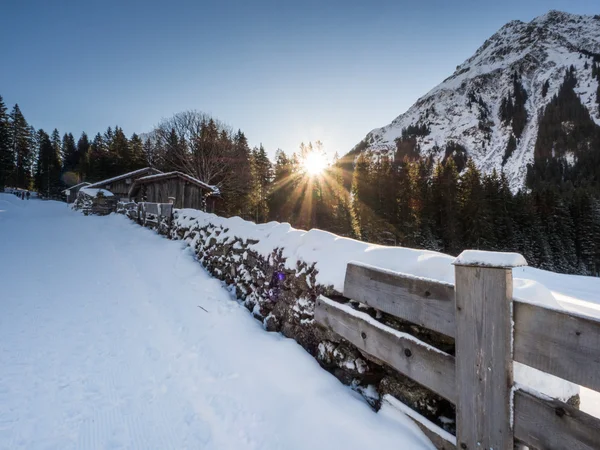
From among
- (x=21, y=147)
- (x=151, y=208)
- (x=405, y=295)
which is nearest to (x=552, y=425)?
(x=405, y=295)

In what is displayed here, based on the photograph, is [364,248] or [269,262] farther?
[269,262]

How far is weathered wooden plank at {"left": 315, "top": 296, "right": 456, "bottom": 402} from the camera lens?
187 centimetres

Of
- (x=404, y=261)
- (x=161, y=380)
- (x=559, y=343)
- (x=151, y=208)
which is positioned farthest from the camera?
(x=151, y=208)

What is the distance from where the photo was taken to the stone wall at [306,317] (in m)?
2.19

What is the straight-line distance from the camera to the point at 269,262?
14.0 ft

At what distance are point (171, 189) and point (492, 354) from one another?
24.9 metres

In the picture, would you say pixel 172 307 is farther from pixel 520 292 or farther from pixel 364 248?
pixel 520 292

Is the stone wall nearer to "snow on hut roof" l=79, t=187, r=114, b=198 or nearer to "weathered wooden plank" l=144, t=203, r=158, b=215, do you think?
"weathered wooden plank" l=144, t=203, r=158, b=215

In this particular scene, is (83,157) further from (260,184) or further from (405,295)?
(405,295)

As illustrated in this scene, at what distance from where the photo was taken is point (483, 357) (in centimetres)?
159

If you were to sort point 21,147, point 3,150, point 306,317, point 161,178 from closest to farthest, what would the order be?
1. point 306,317
2. point 161,178
3. point 3,150
4. point 21,147

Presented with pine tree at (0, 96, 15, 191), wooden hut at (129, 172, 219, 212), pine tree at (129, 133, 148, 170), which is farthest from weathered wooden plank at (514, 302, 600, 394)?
pine tree at (0, 96, 15, 191)

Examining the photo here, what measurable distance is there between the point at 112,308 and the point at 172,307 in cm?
97

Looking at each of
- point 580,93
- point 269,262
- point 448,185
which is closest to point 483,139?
point 580,93
